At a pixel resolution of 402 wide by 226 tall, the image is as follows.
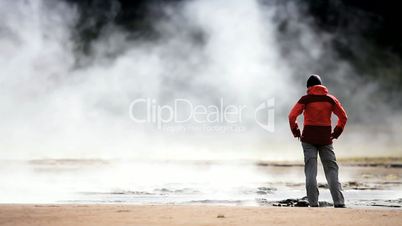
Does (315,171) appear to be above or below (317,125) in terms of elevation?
below

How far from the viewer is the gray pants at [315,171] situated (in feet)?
31.7

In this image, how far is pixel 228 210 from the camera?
25.6ft

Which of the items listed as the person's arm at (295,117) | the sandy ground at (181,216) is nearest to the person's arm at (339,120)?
the person's arm at (295,117)

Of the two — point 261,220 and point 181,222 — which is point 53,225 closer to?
point 181,222

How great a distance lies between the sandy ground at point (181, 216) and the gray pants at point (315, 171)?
1.59 m

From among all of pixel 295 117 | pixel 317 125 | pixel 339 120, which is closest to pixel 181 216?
pixel 295 117

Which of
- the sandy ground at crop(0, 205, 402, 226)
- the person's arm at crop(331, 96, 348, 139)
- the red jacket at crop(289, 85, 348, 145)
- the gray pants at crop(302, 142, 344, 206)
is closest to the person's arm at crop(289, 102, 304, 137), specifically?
the red jacket at crop(289, 85, 348, 145)

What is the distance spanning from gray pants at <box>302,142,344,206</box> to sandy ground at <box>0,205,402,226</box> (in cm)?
159

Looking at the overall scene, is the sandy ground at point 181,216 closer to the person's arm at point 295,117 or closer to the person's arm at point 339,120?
the person's arm at point 295,117

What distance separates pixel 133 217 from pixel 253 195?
5839mm

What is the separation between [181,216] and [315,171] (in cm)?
309

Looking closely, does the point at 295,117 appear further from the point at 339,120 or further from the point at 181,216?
the point at 181,216

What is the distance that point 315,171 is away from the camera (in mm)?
9758

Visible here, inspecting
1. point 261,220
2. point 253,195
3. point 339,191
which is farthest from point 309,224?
point 253,195
